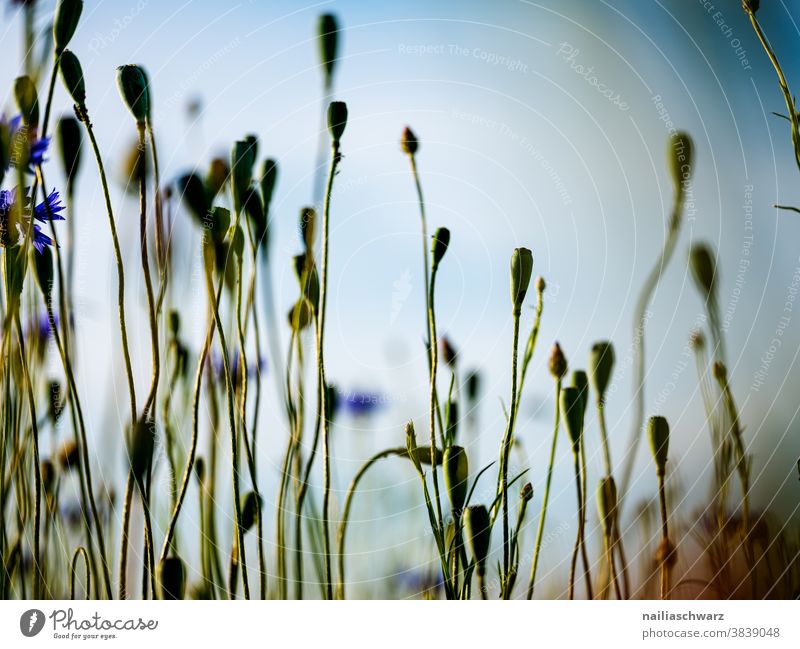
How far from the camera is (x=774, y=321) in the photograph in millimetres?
585

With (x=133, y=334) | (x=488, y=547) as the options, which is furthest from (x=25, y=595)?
(x=488, y=547)

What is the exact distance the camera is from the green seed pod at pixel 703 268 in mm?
540

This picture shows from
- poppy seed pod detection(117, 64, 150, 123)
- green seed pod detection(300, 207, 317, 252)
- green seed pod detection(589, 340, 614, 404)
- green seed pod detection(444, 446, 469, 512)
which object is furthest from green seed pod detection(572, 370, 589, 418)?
poppy seed pod detection(117, 64, 150, 123)

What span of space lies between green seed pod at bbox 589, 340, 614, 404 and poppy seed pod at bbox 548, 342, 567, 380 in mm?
21

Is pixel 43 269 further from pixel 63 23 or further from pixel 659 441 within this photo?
pixel 659 441

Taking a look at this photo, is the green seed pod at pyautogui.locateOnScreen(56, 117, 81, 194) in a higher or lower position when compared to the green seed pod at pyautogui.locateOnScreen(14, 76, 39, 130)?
lower

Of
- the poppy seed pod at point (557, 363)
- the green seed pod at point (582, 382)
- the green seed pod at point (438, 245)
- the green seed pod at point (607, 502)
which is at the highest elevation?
the green seed pod at point (438, 245)

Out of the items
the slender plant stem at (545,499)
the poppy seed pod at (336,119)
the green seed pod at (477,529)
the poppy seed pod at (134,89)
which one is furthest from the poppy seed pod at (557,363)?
the poppy seed pod at (134,89)

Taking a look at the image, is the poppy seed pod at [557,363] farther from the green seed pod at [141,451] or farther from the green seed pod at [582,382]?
the green seed pod at [141,451]

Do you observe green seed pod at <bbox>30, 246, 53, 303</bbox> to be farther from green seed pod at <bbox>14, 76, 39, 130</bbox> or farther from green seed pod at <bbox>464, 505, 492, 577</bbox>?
green seed pod at <bbox>464, 505, 492, 577</bbox>

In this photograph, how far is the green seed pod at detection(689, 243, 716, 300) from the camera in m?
0.54

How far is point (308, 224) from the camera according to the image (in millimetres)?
509

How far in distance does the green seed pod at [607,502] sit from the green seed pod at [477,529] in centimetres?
11

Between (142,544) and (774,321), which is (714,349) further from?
(142,544)
